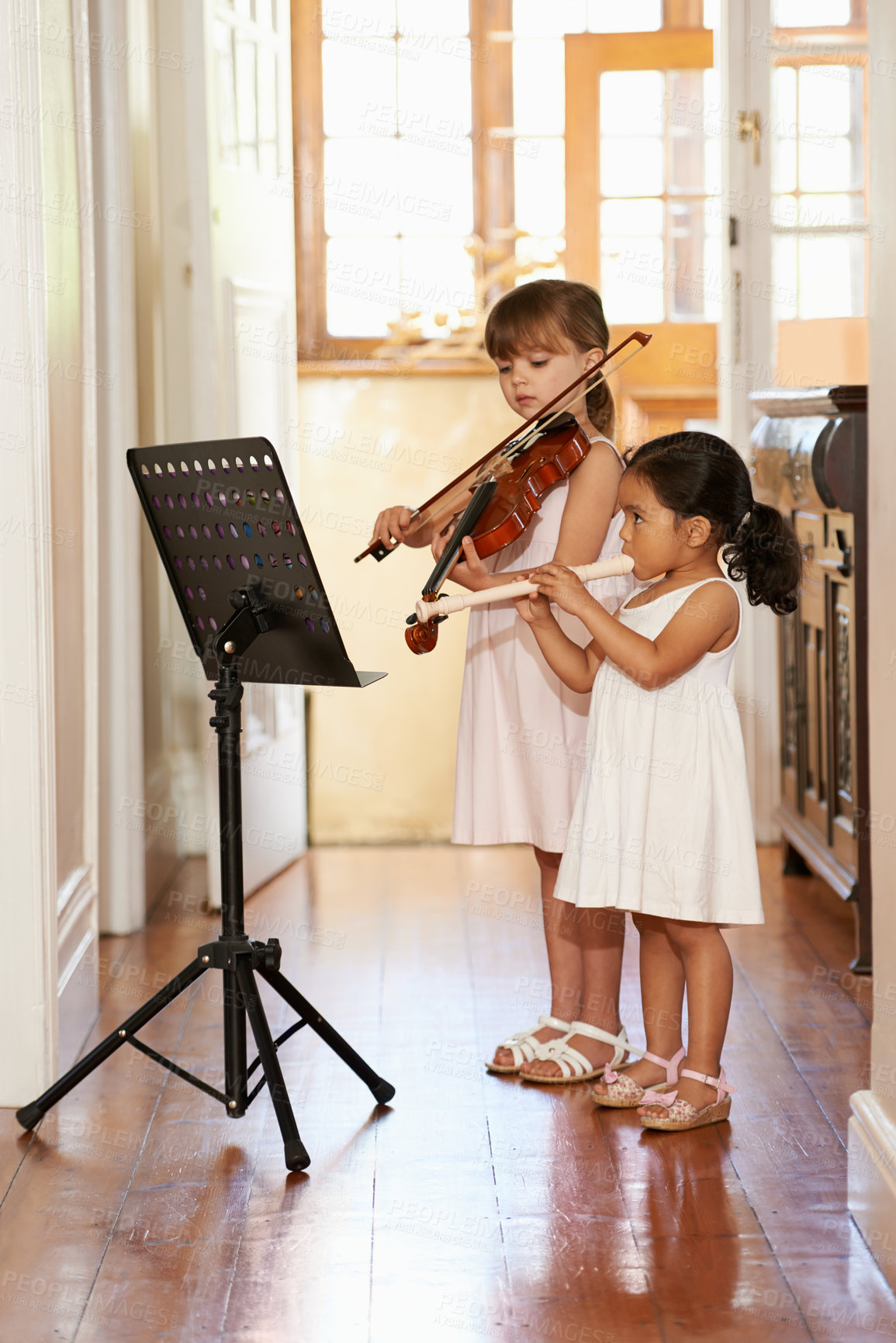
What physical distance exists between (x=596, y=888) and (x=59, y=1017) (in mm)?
885

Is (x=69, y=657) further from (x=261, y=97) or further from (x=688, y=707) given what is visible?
(x=261, y=97)

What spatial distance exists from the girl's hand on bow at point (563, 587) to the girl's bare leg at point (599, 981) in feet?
1.88

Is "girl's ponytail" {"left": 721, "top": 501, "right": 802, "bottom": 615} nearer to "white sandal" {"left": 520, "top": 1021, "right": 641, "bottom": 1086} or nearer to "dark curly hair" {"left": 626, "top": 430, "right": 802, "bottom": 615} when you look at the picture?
"dark curly hair" {"left": 626, "top": 430, "right": 802, "bottom": 615}

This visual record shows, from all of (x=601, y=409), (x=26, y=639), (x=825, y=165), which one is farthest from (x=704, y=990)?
(x=825, y=165)

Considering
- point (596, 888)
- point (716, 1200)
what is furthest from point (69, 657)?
point (716, 1200)

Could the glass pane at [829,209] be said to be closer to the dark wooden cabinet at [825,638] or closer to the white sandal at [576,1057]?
the dark wooden cabinet at [825,638]

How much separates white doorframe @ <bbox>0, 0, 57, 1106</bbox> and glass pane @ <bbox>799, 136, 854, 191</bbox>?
216 centimetres

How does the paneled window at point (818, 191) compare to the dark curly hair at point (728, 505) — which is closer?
the dark curly hair at point (728, 505)

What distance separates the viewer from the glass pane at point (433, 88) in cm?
430

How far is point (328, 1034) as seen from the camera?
6.77ft

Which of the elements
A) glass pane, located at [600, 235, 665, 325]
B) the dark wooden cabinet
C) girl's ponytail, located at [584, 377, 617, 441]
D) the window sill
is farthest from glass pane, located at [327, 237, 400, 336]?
girl's ponytail, located at [584, 377, 617, 441]

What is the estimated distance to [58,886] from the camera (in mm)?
2326

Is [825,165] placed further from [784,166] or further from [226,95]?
[226,95]

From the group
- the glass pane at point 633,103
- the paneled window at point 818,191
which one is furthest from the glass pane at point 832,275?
the glass pane at point 633,103
